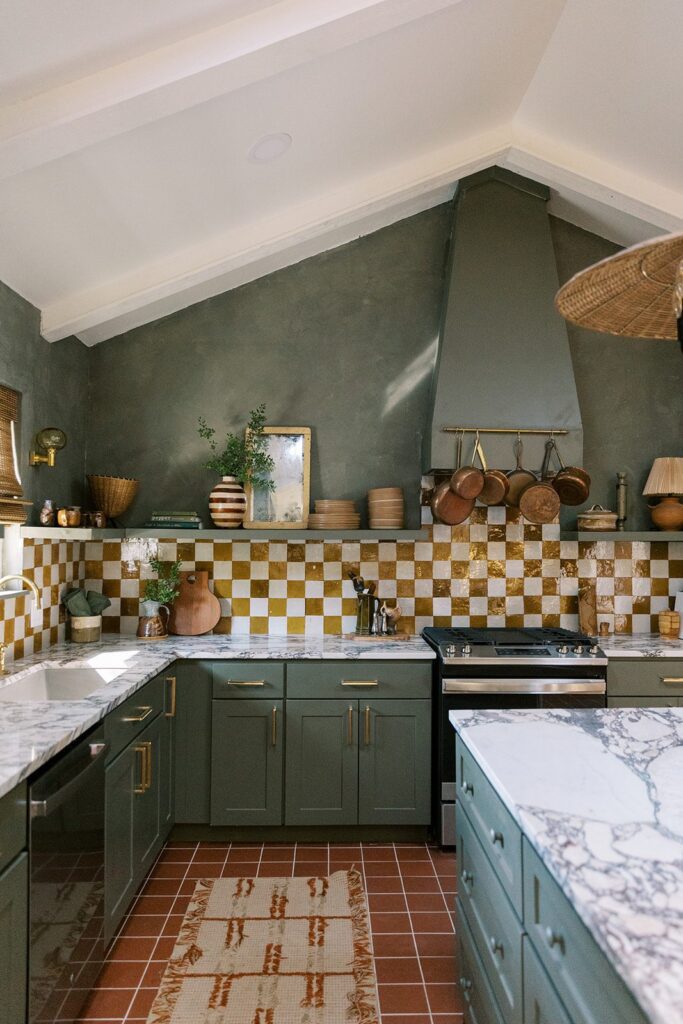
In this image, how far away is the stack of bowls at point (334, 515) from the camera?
3.75m

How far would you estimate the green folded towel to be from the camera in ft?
11.5

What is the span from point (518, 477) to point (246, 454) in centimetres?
143

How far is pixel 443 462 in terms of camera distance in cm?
365

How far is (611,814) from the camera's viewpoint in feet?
4.61

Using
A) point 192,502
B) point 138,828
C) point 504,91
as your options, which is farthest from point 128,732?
point 504,91

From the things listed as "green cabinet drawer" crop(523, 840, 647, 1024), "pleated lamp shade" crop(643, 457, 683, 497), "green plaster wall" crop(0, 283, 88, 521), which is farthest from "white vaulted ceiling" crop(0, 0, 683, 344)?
"green cabinet drawer" crop(523, 840, 647, 1024)

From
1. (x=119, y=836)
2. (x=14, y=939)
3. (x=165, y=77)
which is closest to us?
(x=14, y=939)

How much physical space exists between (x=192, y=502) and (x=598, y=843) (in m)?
3.05

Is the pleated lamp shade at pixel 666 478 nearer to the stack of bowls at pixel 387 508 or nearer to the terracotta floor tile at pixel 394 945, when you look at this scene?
the stack of bowls at pixel 387 508

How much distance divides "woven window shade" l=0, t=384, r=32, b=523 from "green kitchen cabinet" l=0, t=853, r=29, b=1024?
4.77ft

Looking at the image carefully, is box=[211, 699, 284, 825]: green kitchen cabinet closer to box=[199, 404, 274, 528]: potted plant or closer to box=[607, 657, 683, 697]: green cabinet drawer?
box=[199, 404, 274, 528]: potted plant

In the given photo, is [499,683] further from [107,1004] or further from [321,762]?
[107,1004]

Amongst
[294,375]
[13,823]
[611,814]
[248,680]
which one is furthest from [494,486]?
[13,823]

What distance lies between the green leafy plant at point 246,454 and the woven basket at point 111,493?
440 millimetres
